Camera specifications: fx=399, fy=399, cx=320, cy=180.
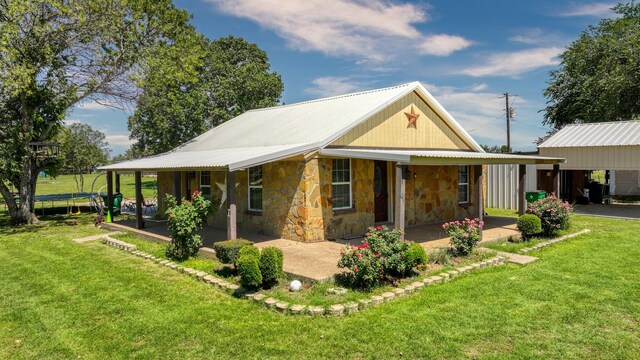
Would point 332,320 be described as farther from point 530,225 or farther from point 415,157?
point 530,225

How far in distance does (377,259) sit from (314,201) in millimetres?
3802

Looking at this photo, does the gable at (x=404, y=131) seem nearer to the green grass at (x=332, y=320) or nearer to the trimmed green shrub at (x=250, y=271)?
the trimmed green shrub at (x=250, y=271)

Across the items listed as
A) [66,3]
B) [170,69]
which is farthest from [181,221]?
[66,3]

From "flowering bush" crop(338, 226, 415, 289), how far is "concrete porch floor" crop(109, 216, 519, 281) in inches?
22.4

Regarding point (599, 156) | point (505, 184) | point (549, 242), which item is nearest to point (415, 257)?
point (549, 242)

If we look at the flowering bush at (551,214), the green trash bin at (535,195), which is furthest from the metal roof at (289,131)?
the flowering bush at (551,214)

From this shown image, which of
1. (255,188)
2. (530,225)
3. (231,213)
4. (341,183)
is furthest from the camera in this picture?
(255,188)

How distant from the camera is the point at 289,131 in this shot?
512 inches

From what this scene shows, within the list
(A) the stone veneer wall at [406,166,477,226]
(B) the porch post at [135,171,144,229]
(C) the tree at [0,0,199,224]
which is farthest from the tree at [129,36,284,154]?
(A) the stone veneer wall at [406,166,477,226]

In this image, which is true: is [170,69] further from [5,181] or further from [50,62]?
[5,181]

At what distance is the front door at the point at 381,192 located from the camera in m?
12.7

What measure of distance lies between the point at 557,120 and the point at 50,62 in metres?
36.1

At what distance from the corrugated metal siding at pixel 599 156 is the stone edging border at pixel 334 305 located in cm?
1177

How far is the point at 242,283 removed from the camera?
23.7ft
